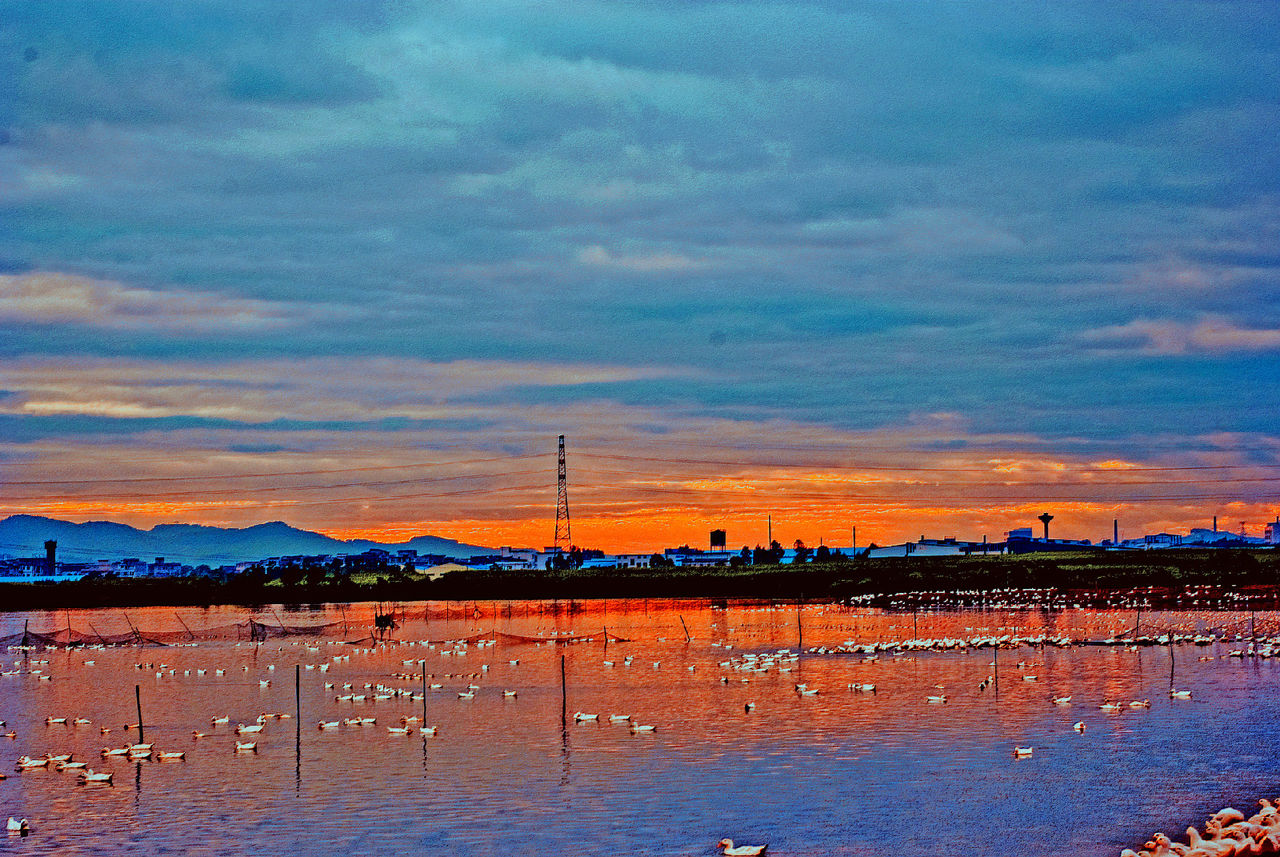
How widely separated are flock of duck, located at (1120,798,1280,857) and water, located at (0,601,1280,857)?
143cm

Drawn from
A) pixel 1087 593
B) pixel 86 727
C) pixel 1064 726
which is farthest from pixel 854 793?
pixel 1087 593

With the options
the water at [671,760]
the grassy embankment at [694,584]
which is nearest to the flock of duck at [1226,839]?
the water at [671,760]

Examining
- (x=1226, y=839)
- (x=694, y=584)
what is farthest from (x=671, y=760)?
(x=694, y=584)

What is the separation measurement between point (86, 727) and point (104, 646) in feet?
131

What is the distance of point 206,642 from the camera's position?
90438 mm

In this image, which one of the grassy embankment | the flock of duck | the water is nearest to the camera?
the flock of duck

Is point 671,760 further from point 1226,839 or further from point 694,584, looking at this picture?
point 694,584

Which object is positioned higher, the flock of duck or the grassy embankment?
the grassy embankment

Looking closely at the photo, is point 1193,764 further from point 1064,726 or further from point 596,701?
point 596,701

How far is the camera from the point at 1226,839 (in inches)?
1038

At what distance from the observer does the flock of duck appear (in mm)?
25797

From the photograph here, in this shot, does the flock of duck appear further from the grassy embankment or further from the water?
the grassy embankment

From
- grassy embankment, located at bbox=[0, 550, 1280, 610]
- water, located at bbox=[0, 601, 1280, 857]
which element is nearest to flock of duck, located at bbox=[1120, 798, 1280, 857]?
water, located at bbox=[0, 601, 1280, 857]

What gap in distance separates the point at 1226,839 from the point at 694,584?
437 ft
